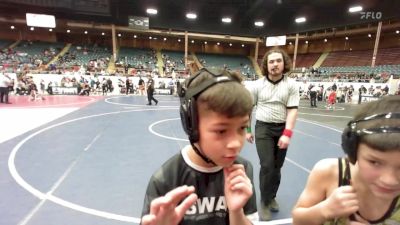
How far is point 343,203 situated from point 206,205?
0.71m

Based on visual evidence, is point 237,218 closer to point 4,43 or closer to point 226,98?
point 226,98

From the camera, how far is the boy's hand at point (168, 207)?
1000mm

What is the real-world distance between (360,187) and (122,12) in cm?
3301

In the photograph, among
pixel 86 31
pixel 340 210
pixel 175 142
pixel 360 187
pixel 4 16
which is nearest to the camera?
pixel 340 210

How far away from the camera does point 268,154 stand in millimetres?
3754

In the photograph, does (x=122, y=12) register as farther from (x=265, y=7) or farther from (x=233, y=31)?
(x=265, y=7)

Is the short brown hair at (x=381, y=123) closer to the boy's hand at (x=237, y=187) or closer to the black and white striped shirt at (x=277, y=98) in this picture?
the boy's hand at (x=237, y=187)

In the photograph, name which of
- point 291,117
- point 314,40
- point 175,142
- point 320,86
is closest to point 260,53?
point 314,40

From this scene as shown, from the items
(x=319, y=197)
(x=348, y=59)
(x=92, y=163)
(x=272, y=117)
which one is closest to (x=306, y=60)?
(x=348, y=59)

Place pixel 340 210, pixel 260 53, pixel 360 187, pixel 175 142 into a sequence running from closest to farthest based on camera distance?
pixel 340 210, pixel 360 187, pixel 175 142, pixel 260 53

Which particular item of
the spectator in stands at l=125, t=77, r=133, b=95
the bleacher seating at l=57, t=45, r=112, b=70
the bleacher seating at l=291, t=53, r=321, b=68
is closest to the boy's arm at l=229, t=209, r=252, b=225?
the spectator in stands at l=125, t=77, r=133, b=95

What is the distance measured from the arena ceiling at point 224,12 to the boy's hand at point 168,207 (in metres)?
29.7

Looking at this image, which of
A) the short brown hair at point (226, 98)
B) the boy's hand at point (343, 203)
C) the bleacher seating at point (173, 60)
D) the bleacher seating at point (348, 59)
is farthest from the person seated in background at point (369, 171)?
the bleacher seating at point (348, 59)

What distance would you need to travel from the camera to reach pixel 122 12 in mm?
30672
